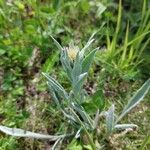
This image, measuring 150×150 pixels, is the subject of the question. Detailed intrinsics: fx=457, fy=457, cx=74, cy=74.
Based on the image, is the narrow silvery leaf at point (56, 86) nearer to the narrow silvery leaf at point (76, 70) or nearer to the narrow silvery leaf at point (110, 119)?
the narrow silvery leaf at point (76, 70)

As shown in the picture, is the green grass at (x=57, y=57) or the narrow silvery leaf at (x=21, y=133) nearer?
the narrow silvery leaf at (x=21, y=133)

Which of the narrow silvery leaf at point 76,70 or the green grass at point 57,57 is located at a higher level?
the narrow silvery leaf at point 76,70

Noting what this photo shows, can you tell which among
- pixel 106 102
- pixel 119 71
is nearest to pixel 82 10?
pixel 119 71

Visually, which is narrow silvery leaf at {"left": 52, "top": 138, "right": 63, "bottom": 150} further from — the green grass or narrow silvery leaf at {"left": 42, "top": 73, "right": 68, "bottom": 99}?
narrow silvery leaf at {"left": 42, "top": 73, "right": 68, "bottom": 99}

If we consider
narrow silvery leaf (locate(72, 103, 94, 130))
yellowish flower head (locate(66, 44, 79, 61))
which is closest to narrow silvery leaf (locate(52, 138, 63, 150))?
narrow silvery leaf (locate(72, 103, 94, 130))

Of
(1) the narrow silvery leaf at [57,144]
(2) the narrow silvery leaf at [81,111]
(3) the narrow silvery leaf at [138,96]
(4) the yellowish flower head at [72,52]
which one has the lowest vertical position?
(1) the narrow silvery leaf at [57,144]

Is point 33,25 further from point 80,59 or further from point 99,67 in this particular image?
point 80,59

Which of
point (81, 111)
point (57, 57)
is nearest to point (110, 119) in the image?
point (81, 111)

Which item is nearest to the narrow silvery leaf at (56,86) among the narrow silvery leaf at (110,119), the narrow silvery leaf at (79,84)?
the narrow silvery leaf at (79,84)

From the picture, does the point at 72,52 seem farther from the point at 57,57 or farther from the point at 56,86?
the point at 57,57

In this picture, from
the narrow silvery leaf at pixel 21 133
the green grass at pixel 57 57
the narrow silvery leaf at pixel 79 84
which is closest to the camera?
the narrow silvery leaf at pixel 79 84

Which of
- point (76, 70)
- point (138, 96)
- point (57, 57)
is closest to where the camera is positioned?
point (76, 70)
